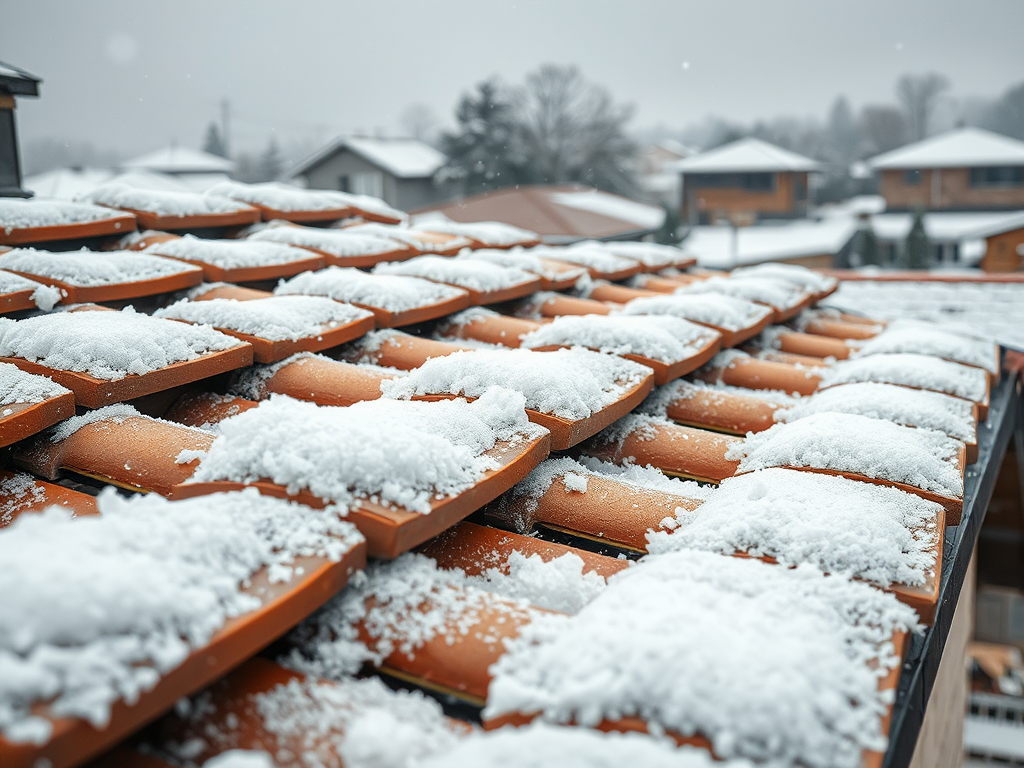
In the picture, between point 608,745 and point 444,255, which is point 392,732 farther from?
point 444,255

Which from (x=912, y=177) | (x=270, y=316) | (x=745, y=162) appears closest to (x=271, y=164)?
(x=745, y=162)

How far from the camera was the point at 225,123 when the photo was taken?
36.9 meters

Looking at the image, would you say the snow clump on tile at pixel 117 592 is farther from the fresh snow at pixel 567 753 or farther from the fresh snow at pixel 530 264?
the fresh snow at pixel 530 264

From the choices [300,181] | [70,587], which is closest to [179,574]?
[70,587]

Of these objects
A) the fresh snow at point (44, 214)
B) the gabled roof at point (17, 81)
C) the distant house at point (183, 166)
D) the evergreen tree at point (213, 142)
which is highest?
the evergreen tree at point (213, 142)

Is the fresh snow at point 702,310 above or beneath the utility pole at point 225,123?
beneath

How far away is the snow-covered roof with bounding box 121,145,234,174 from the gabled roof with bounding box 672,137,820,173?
18.1 meters

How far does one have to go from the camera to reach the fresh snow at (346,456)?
3.72 ft

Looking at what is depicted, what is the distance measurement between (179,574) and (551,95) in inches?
1522

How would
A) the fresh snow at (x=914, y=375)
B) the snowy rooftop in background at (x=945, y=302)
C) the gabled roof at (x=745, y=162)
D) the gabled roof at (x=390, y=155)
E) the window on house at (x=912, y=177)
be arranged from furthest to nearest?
the gabled roof at (x=745, y=162)
the window on house at (x=912, y=177)
the gabled roof at (x=390, y=155)
the snowy rooftop in background at (x=945, y=302)
the fresh snow at (x=914, y=375)

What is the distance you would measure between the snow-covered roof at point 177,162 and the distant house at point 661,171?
16557 millimetres

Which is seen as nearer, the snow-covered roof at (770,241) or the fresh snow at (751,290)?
the fresh snow at (751,290)

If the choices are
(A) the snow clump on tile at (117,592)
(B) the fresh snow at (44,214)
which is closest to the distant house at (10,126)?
(B) the fresh snow at (44,214)

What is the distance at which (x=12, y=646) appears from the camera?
727mm
